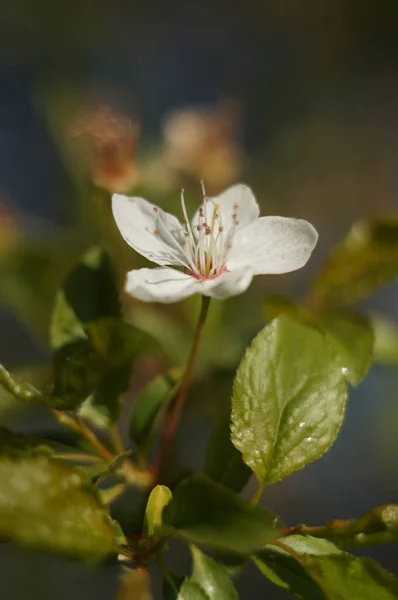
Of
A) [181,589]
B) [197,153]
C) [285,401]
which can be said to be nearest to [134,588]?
[181,589]

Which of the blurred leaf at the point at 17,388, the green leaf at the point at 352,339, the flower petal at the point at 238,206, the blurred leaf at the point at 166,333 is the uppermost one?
the flower petal at the point at 238,206

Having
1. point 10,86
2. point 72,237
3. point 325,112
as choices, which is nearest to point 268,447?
point 72,237

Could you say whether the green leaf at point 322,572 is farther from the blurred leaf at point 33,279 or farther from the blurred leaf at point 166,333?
the blurred leaf at point 33,279

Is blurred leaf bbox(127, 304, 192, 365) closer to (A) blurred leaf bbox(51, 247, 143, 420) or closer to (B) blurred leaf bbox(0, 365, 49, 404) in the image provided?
(A) blurred leaf bbox(51, 247, 143, 420)

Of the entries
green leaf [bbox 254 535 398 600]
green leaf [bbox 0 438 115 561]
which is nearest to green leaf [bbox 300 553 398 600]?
green leaf [bbox 254 535 398 600]

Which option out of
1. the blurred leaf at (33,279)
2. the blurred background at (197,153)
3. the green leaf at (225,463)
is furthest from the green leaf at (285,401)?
the blurred leaf at (33,279)

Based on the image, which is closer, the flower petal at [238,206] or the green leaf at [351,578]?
the green leaf at [351,578]

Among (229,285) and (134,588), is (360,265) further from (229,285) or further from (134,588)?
(134,588)
